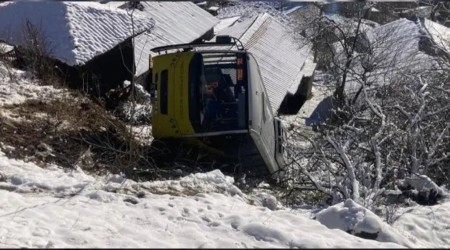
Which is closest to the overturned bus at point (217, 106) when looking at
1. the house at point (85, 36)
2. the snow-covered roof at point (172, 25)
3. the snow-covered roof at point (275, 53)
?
the house at point (85, 36)

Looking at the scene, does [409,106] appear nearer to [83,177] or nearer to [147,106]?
[147,106]

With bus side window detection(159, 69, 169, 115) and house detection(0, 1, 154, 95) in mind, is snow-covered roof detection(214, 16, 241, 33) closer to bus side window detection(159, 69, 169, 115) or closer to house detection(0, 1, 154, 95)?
house detection(0, 1, 154, 95)

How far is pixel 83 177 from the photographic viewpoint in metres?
9.85

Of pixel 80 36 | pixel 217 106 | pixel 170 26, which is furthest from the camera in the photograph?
pixel 170 26

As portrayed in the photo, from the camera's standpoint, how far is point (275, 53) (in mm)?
28484

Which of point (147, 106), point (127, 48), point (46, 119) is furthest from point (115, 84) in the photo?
point (46, 119)

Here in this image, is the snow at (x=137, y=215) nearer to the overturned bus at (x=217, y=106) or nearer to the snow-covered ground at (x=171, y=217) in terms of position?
the snow-covered ground at (x=171, y=217)

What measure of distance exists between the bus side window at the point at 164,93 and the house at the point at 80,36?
4580 mm

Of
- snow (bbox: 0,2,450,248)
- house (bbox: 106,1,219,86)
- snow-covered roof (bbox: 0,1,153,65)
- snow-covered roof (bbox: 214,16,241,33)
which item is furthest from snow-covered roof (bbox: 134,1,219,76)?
snow (bbox: 0,2,450,248)

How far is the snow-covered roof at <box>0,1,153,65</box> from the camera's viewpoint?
17.7 m

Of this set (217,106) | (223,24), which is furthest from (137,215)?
(223,24)

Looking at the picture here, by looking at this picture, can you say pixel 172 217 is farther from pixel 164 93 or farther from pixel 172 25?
pixel 172 25

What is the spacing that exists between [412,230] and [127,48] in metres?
12.3

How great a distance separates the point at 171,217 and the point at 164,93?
4.94 m
